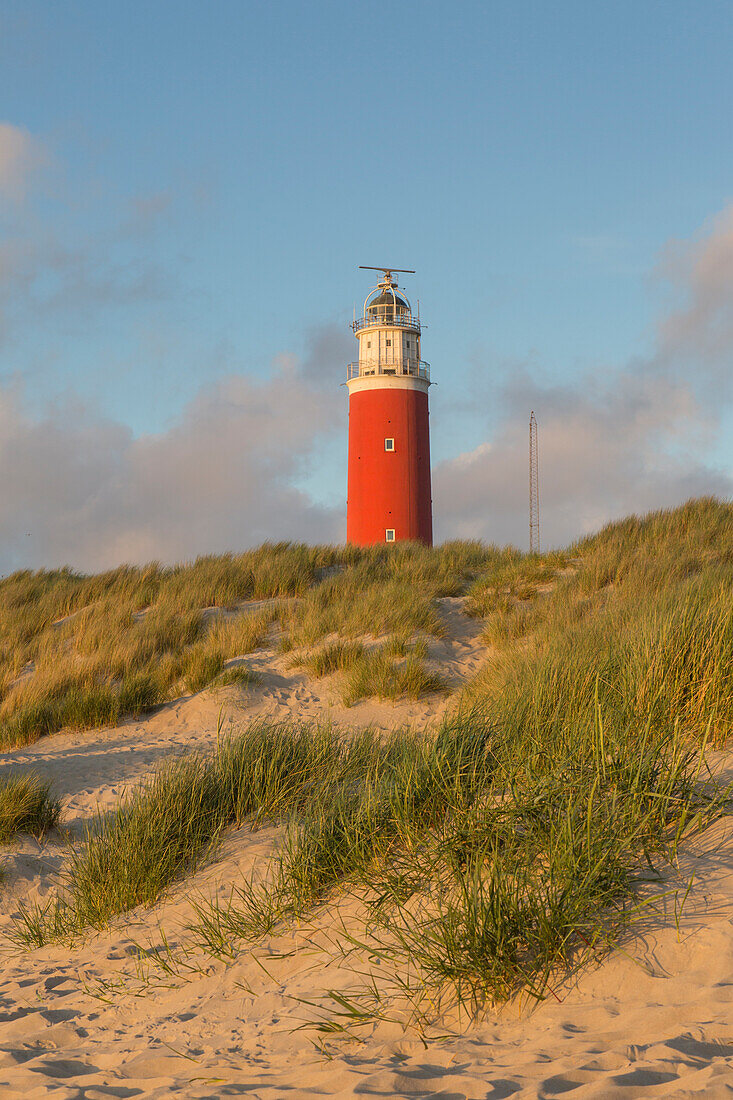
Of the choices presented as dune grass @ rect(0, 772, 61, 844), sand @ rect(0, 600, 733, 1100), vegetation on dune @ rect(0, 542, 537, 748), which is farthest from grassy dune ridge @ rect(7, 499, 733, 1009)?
vegetation on dune @ rect(0, 542, 537, 748)

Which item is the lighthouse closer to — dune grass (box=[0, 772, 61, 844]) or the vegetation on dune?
the vegetation on dune

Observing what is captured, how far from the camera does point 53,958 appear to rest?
4.16m

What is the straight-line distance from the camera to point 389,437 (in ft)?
86.3

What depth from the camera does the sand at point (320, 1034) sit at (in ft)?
7.91

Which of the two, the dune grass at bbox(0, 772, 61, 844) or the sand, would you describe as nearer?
the sand

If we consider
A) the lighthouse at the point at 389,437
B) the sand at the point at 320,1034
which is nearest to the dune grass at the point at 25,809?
the sand at the point at 320,1034

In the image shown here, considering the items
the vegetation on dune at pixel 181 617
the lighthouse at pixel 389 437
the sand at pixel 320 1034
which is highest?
the lighthouse at pixel 389 437

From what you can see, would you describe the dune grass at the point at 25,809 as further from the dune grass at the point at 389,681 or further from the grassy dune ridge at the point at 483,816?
the dune grass at the point at 389,681

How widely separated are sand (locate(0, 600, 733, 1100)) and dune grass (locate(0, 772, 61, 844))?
66.9 inches

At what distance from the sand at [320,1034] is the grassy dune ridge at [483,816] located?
0.40ft

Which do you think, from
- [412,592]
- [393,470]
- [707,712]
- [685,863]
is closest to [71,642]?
[412,592]

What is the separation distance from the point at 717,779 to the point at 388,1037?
196cm

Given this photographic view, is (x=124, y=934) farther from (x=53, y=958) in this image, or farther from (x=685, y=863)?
(x=685, y=863)

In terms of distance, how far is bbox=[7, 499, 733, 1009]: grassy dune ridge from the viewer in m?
2.93
